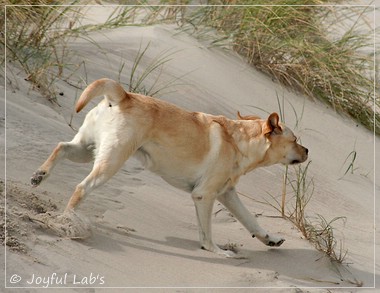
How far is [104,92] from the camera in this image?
20.2 feet

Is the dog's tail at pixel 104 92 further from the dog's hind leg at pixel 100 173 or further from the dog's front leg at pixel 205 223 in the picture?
the dog's front leg at pixel 205 223

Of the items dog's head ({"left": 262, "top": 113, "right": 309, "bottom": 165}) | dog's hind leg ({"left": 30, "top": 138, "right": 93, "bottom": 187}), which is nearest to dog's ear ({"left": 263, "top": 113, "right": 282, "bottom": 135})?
dog's head ({"left": 262, "top": 113, "right": 309, "bottom": 165})

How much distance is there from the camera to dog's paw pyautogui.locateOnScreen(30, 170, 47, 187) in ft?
20.6

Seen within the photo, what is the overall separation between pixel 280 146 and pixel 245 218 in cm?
58

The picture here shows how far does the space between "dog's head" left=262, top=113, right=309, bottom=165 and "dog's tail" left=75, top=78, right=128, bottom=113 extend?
1100 millimetres

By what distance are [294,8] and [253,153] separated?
4.23 m

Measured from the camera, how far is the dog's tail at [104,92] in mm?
6051

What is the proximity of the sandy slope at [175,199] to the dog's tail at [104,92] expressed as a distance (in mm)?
774

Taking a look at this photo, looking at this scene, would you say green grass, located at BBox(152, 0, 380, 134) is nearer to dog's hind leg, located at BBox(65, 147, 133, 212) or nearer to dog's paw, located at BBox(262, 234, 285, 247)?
dog's paw, located at BBox(262, 234, 285, 247)

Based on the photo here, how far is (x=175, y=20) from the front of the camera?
1065 centimetres

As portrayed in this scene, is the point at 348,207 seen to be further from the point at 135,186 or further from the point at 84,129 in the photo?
the point at 84,129

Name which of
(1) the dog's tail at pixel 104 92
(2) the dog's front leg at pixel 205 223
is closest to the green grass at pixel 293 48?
(2) the dog's front leg at pixel 205 223
